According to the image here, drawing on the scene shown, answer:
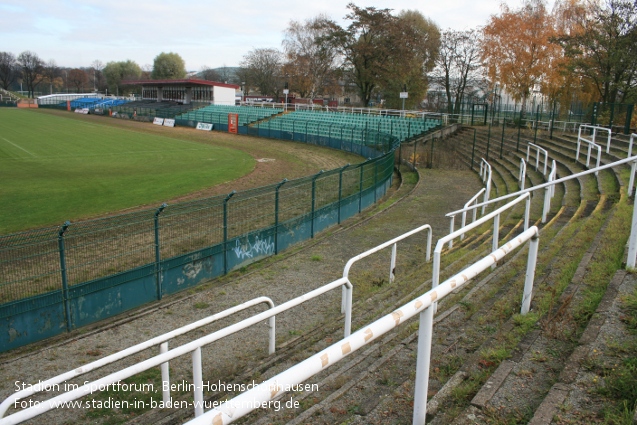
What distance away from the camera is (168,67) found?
409 ft

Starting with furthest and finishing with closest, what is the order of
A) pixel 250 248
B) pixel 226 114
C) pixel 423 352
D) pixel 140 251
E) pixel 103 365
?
pixel 226 114
pixel 250 248
pixel 140 251
pixel 103 365
pixel 423 352

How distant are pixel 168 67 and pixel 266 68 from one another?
43263mm

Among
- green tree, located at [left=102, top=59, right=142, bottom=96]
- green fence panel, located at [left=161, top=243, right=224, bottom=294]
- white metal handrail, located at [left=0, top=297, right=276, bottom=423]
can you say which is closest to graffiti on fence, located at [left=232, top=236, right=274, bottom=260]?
green fence panel, located at [left=161, top=243, right=224, bottom=294]

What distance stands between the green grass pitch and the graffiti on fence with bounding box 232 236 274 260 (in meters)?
6.41

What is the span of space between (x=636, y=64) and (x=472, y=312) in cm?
2956

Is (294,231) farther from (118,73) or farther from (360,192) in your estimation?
(118,73)

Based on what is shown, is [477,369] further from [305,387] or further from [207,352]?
[207,352]

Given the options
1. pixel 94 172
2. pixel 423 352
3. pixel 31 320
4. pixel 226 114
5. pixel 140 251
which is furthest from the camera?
pixel 226 114

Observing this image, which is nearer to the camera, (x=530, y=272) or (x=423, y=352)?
(x=423, y=352)

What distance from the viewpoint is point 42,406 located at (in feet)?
9.53

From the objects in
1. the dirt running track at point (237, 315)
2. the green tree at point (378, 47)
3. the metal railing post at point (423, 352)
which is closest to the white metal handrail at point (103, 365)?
the dirt running track at point (237, 315)

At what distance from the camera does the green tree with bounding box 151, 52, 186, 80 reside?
124688mm

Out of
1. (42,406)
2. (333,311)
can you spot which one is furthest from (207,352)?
(42,406)

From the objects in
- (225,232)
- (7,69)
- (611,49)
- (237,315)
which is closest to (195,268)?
(225,232)
